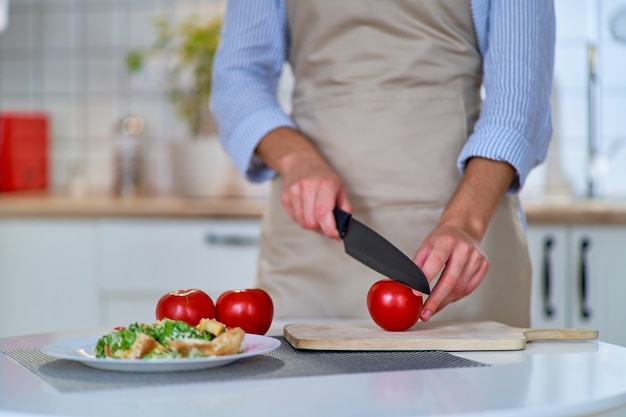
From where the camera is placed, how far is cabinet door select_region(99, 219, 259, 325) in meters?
2.26

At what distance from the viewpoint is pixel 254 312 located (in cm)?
109

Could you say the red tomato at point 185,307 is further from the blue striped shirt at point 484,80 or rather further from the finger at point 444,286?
the blue striped shirt at point 484,80

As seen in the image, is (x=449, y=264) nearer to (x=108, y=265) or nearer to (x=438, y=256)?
(x=438, y=256)

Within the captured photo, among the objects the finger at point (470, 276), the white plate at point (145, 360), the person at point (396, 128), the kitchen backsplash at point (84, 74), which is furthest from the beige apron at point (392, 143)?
the kitchen backsplash at point (84, 74)

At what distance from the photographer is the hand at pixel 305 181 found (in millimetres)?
1245

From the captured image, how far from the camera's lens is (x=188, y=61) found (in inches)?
108

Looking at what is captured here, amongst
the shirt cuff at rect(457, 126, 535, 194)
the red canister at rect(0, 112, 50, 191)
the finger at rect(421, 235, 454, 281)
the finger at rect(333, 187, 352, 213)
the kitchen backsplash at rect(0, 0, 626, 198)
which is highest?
the kitchen backsplash at rect(0, 0, 626, 198)

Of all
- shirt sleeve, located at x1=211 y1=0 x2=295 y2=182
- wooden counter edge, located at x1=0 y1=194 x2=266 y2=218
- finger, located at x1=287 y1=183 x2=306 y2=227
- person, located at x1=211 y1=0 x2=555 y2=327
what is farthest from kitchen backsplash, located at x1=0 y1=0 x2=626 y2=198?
finger, located at x1=287 y1=183 x2=306 y2=227

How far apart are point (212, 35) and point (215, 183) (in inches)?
16.0

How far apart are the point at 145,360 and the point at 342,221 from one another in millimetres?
439

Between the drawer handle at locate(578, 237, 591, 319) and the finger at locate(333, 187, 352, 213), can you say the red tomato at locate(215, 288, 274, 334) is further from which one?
the drawer handle at locate(578, 237, 591, 319)

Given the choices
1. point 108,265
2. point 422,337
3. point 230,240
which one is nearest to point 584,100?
point 230,240

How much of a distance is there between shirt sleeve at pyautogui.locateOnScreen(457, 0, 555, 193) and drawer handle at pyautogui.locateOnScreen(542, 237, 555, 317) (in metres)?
0.76

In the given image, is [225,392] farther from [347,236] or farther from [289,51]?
[289,51]
